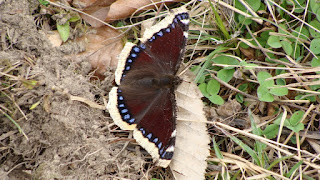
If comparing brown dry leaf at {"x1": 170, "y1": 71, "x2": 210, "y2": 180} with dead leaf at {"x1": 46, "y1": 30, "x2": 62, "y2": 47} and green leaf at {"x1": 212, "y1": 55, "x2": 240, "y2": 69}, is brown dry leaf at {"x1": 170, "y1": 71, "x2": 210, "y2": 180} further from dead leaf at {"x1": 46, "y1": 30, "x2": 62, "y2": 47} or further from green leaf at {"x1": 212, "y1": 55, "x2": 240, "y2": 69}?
dead leaf at {"x1": 46, "y1": 30, "x2": 62, "y2": 47}

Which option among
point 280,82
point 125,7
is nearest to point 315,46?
point 280,82

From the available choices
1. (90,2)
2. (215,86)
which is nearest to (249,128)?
(215,86)

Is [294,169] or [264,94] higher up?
[264,94]

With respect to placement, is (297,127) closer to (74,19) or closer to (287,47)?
(287,47)

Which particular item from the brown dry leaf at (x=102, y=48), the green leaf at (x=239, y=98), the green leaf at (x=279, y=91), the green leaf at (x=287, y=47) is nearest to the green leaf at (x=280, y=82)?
the green leaf at (x=279, y=91)

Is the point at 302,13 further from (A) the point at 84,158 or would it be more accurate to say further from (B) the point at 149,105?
(A) the point at 84,158

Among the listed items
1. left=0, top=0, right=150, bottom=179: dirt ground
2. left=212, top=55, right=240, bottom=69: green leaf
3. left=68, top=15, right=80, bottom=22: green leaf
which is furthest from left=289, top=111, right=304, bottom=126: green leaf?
left=68, top=15, right=80, bottom=22: green leaf

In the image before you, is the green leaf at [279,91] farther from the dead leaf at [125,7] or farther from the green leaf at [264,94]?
the dead leaf at [125,7]
